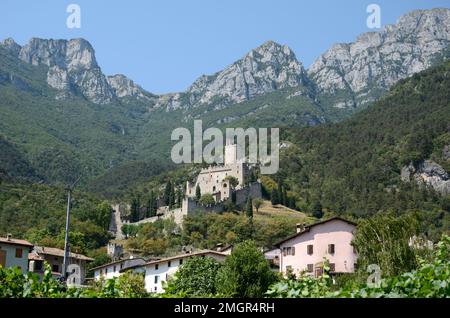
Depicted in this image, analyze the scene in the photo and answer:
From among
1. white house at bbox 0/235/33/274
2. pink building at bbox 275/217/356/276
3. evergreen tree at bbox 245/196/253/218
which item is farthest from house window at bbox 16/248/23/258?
evergreen tree at bbox 245/196/253/218

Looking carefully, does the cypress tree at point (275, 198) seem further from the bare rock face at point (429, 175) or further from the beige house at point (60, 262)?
the beige house at point (60, 262)

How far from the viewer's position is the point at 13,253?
60.8 m

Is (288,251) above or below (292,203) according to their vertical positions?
→ below

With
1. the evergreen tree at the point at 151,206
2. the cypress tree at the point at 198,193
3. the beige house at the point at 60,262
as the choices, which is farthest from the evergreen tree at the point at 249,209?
the beige house at the point at 60,262

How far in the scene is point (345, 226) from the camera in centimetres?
6334

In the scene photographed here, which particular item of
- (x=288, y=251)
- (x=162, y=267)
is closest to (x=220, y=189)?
(x=162, y=267)

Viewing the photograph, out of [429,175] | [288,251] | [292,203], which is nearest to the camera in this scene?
[288,251]

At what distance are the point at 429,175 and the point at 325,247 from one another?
138 meters

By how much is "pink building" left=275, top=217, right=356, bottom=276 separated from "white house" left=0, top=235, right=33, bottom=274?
22398 millimetres

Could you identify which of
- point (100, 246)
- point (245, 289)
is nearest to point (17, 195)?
point (100, 246)

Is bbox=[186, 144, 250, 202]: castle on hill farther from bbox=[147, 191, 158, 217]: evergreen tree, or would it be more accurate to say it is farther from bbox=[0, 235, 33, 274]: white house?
bbox=[0, 235, 33, 274]: white house

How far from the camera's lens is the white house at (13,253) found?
59.5 metres

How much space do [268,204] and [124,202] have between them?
37786mm

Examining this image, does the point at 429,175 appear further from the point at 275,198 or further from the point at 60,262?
the point at 60,262
